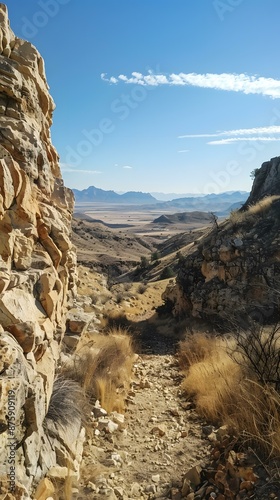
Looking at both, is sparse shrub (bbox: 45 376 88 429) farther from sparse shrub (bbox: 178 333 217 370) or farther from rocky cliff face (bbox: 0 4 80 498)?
sparse shrub (bbox: 178 333 217 370)

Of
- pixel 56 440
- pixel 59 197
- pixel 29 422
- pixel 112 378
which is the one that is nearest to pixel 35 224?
pixel 59 197

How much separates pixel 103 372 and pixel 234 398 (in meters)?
2.72

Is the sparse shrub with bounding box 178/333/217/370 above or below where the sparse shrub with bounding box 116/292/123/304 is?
above

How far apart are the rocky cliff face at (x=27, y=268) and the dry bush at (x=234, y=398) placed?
7.03 ft

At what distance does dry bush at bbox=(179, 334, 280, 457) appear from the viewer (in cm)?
350

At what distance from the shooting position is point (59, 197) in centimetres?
593

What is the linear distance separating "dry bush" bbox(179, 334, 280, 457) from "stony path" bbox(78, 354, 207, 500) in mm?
403

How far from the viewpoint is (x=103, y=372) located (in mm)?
6547

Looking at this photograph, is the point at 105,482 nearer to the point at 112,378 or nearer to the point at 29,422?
the point at 29,422

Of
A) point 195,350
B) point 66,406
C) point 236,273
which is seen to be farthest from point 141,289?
point 66,406

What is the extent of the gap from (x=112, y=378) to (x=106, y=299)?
448 inches

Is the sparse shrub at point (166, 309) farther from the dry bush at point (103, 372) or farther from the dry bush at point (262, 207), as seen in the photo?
the dry bush at point (103, 372)

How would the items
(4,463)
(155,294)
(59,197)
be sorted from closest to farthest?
(4,463) < (59,197) < (155,294)

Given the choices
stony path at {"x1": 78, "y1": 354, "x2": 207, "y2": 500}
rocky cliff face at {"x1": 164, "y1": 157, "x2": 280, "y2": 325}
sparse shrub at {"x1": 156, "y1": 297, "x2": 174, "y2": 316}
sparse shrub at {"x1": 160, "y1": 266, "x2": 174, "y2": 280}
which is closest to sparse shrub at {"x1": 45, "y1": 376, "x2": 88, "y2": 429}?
stony path at {"x1": 78, "y1": 354, "x2": 207, "y2": 500}
